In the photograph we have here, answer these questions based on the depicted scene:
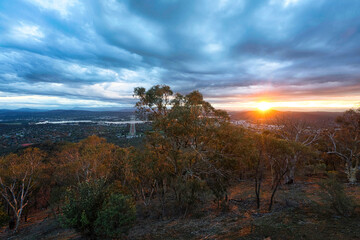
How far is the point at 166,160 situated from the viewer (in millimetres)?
12234

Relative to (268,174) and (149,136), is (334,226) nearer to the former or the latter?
(149,136)

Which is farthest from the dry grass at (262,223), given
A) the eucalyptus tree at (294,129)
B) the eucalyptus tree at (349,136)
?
the eucalyptus tree at (349,136)

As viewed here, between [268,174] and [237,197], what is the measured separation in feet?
39.6

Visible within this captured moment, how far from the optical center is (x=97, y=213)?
9.04 meters

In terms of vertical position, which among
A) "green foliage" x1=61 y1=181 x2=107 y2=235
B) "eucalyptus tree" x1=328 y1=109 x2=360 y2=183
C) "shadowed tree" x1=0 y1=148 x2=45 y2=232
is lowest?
"shadowed tree" x1=0 y1=148 x2=45 y2=232

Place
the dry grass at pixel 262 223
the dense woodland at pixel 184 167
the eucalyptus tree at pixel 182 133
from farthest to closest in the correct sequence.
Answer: the eucalyptus tree at pixel 182 133
the dense woodland at pixel 184 167
the dry grass at pixel 262 223

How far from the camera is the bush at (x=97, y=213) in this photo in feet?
28.0

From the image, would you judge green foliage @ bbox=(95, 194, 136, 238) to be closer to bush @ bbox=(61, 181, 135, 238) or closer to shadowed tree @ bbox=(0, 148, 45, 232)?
bush @ bbox=(61, 181, 135, 238)

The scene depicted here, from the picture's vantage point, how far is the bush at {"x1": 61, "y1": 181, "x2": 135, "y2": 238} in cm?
853

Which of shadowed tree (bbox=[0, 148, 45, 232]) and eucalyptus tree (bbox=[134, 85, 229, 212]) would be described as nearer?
eucalyptus tree (bbox=[134, 85, 229, 212])

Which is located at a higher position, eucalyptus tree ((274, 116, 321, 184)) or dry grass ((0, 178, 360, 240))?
eucalyptus tree ((274, 116, 321, 184))

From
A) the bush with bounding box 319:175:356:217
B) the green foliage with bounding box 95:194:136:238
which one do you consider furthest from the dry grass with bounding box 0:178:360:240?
the green foliage with bounding box 95:194:136:238

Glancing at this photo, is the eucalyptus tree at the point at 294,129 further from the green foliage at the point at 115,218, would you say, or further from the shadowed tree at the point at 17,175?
the shadowed tree at the point at 17,175

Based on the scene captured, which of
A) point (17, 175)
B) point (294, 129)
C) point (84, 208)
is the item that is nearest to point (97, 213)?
point (84, 208)
